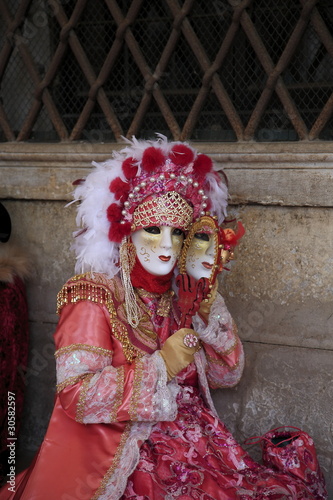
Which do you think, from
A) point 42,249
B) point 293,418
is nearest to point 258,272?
point 293,418

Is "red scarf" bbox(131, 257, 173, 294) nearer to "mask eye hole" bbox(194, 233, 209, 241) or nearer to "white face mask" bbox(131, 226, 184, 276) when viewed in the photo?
"white face mask" bbox(131, 226, 184, 276)

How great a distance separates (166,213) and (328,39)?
42.8 inches

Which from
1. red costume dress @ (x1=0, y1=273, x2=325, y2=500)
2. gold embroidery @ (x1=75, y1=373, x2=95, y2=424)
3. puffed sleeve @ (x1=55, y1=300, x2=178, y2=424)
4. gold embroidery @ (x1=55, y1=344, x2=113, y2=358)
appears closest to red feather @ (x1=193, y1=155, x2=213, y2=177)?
red costume dress @ (x1=0, y1=273, x2=325, y2=500)

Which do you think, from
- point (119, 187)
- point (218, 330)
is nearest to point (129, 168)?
point (119, 187)

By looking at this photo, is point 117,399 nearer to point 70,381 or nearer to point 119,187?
point 70,381

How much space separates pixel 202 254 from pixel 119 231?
0.35m

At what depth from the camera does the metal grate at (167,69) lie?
3.08m

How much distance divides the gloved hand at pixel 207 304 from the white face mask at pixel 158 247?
0.20 metres

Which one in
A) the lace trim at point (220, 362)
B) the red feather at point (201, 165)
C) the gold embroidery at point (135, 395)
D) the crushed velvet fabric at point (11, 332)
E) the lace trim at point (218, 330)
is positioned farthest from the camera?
the crushed velvet fabric at point (11, 332)

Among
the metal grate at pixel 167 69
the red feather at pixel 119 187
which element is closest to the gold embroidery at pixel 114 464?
the red feather at pixel 119 187

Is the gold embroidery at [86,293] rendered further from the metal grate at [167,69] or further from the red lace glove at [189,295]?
the metal grate at [167,69]

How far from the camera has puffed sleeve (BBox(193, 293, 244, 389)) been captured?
2797 millimetres

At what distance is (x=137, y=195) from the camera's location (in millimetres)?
2604

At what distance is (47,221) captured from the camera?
353 centimetres
